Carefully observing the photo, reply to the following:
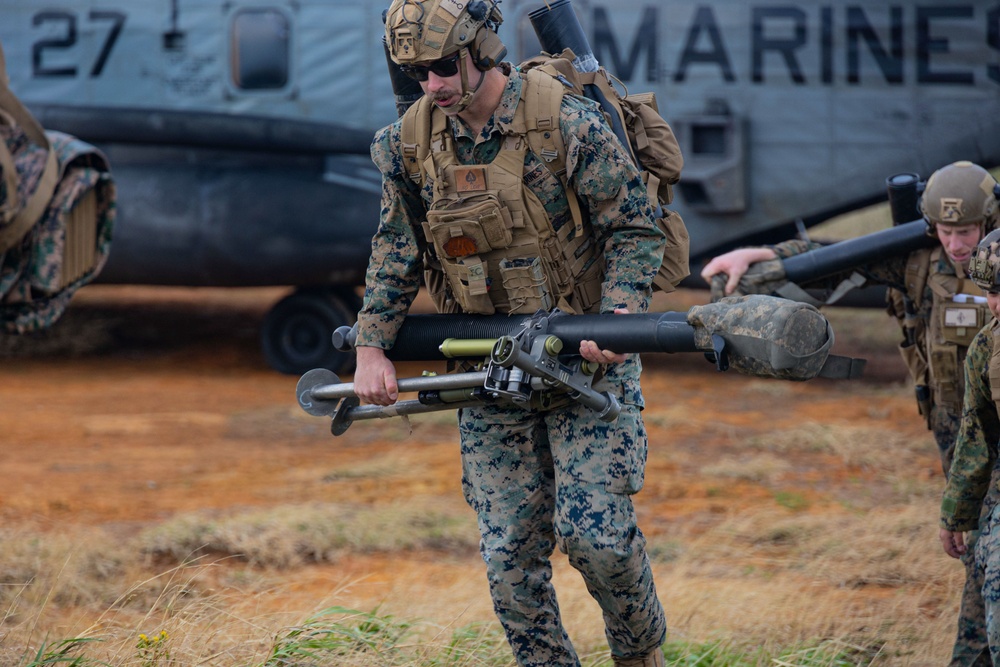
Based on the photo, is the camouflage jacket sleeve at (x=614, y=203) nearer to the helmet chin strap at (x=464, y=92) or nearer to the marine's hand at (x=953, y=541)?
the helmet chin strap at (x=464, y=92)

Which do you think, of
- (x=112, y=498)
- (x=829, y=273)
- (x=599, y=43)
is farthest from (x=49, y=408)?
(x=829, y=273)

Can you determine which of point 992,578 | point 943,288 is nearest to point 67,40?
point 943,288

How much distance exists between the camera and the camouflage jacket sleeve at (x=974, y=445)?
3.95 metres

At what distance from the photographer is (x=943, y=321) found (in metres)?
4.82

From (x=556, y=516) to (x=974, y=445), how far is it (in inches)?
54.5

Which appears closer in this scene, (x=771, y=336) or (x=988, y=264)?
(x=771, y=336)

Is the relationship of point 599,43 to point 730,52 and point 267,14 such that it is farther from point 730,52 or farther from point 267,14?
point 267,14

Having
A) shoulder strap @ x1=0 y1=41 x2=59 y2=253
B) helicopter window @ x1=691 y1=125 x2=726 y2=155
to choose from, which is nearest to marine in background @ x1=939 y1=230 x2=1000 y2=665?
shoulder strap @ x1=0 y1=41 x2=59 y2=253

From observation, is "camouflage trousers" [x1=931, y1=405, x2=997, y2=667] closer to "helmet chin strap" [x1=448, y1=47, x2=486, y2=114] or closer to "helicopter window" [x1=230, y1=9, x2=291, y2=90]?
"helmet chin strap" [x1=448, y1=47, x2=486, y2=114]

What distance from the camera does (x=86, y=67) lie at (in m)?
11.7

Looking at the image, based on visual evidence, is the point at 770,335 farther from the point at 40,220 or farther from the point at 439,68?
the point at 40,220

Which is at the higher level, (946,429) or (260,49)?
(260,49)

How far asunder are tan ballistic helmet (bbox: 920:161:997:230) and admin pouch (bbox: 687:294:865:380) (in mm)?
1250

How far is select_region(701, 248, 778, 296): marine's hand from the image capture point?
16.0ft
